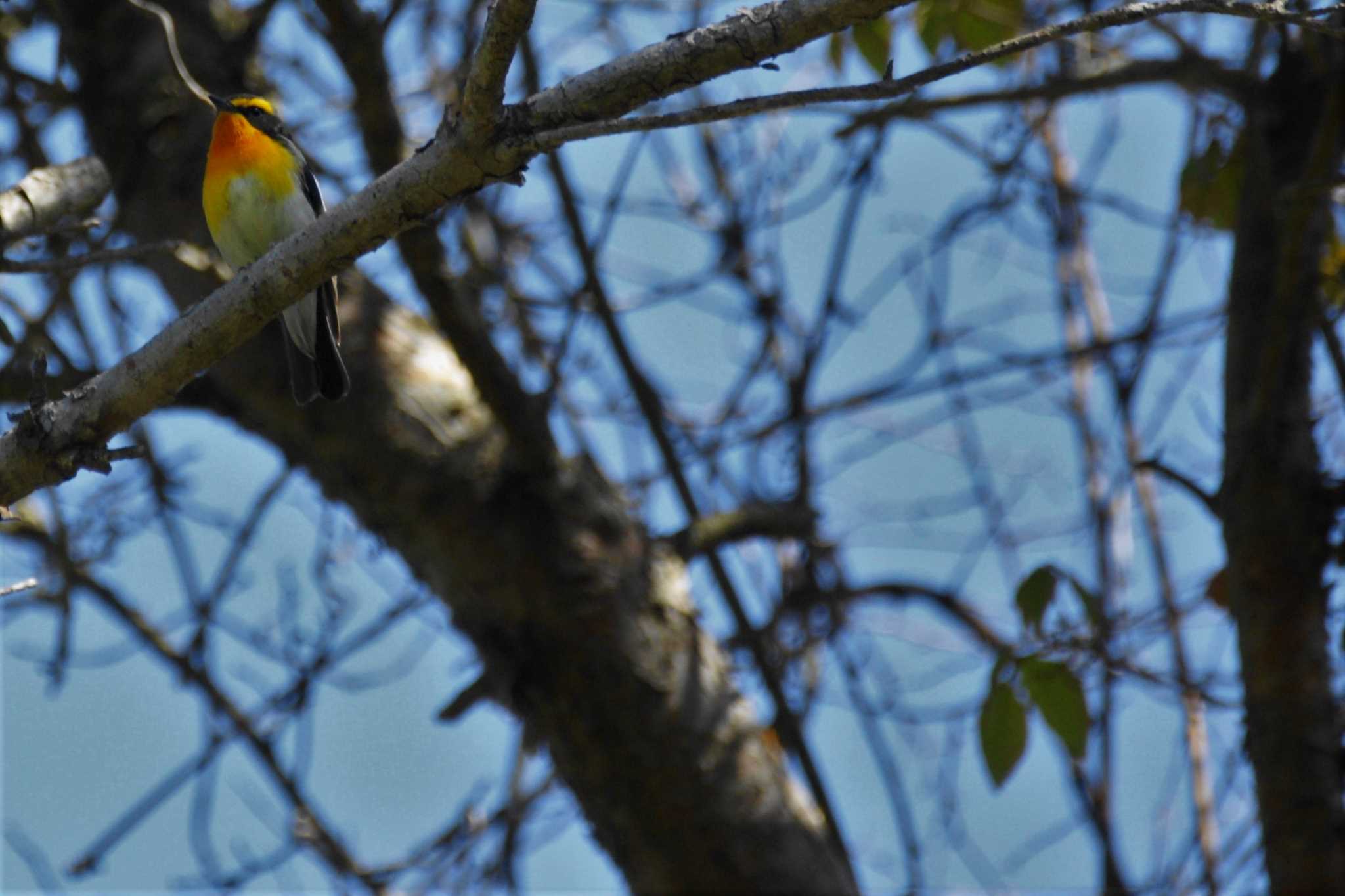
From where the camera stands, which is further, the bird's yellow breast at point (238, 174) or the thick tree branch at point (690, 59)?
the bird's yellow breast at point (238, 174)

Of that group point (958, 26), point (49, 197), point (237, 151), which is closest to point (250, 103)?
point (237, 151)

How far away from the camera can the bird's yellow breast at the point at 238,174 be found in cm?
360

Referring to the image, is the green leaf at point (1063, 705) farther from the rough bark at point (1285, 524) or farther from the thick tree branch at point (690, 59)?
the thick tree branch at point (690, 59)

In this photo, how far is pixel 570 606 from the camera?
322 centimetres

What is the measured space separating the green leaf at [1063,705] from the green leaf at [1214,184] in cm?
124

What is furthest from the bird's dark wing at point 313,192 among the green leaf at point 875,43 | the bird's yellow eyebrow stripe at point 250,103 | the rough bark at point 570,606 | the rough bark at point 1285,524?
the rough bark at point 1285,524

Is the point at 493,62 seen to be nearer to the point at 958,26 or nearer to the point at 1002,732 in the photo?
the point at 1002,732

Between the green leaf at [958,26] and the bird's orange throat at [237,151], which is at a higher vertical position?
the bird's orange throat at [237,151]

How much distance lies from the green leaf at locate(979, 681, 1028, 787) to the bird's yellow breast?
2.41 meters

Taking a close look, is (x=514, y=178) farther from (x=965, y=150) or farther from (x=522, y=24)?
(x=965, y=150)

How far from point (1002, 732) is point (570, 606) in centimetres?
115

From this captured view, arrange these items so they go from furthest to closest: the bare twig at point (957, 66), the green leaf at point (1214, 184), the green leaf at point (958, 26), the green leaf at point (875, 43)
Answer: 1. the green leaf at point (875, 43)
2. the green leaf at point (958, 26)
3. the green leaf at point (1214, 184)
4. the bare twig at point (957, 66)

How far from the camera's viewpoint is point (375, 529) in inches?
132

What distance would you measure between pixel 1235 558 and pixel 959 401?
1590 millimetres
